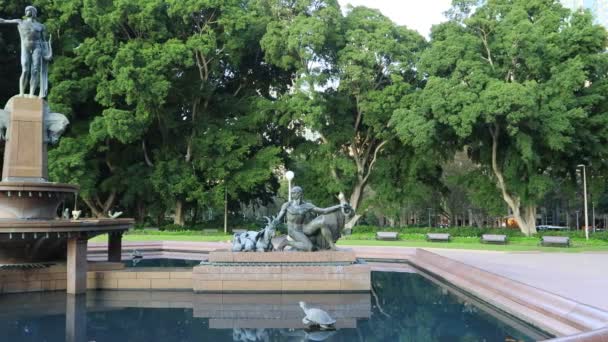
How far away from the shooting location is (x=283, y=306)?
36.7 ft

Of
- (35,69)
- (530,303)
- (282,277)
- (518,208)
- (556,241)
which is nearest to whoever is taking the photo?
(530,303)

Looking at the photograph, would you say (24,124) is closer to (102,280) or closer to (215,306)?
(102,280)

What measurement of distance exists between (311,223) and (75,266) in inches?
225

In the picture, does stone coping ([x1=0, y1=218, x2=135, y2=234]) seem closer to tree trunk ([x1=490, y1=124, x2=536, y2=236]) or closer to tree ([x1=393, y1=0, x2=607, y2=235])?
tree ([x1=393, y1=0, x2=607, y2=235])

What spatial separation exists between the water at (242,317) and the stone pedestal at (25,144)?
3527 millimetres

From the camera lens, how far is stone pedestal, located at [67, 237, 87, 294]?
491 inches

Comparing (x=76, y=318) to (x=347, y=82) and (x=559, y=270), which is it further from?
(x=347, y=82)

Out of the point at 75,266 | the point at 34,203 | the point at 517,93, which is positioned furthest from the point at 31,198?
the point at 517,93

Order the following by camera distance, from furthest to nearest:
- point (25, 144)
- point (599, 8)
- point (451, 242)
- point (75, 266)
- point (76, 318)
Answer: point (599, 8) → point (451, 242) → point (25, 144) → point (75, 266) → point (76, 318)

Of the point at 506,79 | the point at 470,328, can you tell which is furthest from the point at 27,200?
the point at 506,79

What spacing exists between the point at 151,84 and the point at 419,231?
1807 centimetres

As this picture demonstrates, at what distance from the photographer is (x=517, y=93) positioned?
26438 mm

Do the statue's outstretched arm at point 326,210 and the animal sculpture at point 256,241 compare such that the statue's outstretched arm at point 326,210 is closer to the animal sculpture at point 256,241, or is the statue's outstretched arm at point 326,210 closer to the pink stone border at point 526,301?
the animal sculpture at point 256,241

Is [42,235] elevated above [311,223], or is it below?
Answer: below
